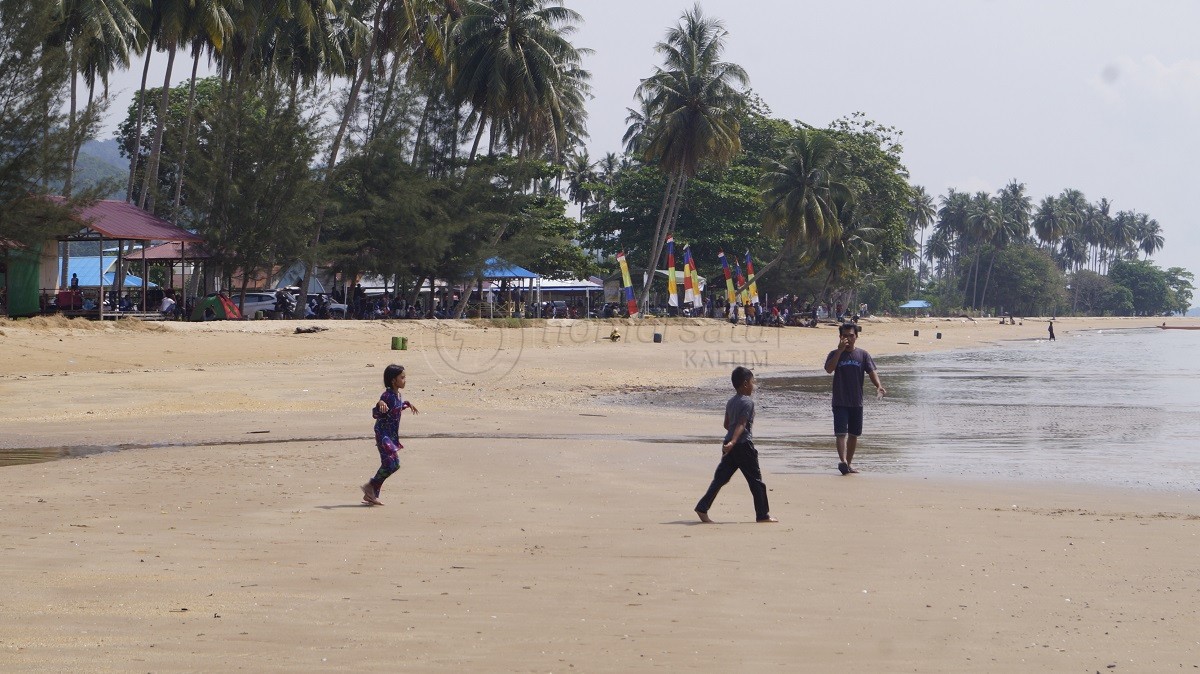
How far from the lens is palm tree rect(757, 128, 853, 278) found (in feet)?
192

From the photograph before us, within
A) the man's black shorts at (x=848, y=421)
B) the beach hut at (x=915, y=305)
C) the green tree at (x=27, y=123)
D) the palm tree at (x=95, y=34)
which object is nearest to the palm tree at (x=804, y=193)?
the palm tree at (x=95, y=34)

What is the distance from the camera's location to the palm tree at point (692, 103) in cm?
5256

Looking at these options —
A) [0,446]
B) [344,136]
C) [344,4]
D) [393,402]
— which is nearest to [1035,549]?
[393,402]

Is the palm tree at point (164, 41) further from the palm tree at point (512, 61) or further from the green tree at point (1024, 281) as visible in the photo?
the green tree at point (1024, 281)

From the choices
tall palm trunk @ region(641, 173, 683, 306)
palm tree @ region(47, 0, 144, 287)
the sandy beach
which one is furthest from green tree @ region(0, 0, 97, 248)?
tall palm trunk @ region(641, 173, 683, 306)

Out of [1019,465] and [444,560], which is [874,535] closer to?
[444,560]

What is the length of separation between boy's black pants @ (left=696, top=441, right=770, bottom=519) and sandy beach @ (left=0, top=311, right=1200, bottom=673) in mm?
173

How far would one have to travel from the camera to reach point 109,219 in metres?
30.9

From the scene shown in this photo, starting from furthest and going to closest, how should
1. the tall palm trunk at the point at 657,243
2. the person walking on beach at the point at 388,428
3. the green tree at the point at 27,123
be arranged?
the tall palm trunk at the point at 657,243
the green tree at the point at 27,123
the person walking on beach at the point at 388,428

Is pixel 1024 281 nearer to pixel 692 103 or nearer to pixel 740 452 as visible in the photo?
pixel 692 103

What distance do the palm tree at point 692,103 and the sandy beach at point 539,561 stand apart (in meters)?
40.2

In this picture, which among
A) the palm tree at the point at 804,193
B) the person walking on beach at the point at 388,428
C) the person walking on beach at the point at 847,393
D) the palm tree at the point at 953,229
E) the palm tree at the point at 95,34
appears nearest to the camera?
the person walking on beach at the point at 388,428

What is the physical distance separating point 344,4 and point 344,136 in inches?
→ 207

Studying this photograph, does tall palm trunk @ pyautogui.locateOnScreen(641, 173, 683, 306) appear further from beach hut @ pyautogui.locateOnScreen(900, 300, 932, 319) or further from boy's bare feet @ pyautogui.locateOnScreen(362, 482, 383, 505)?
beach hut @ pyautogui.locateOnScreen(900, 300, 932, 319)
